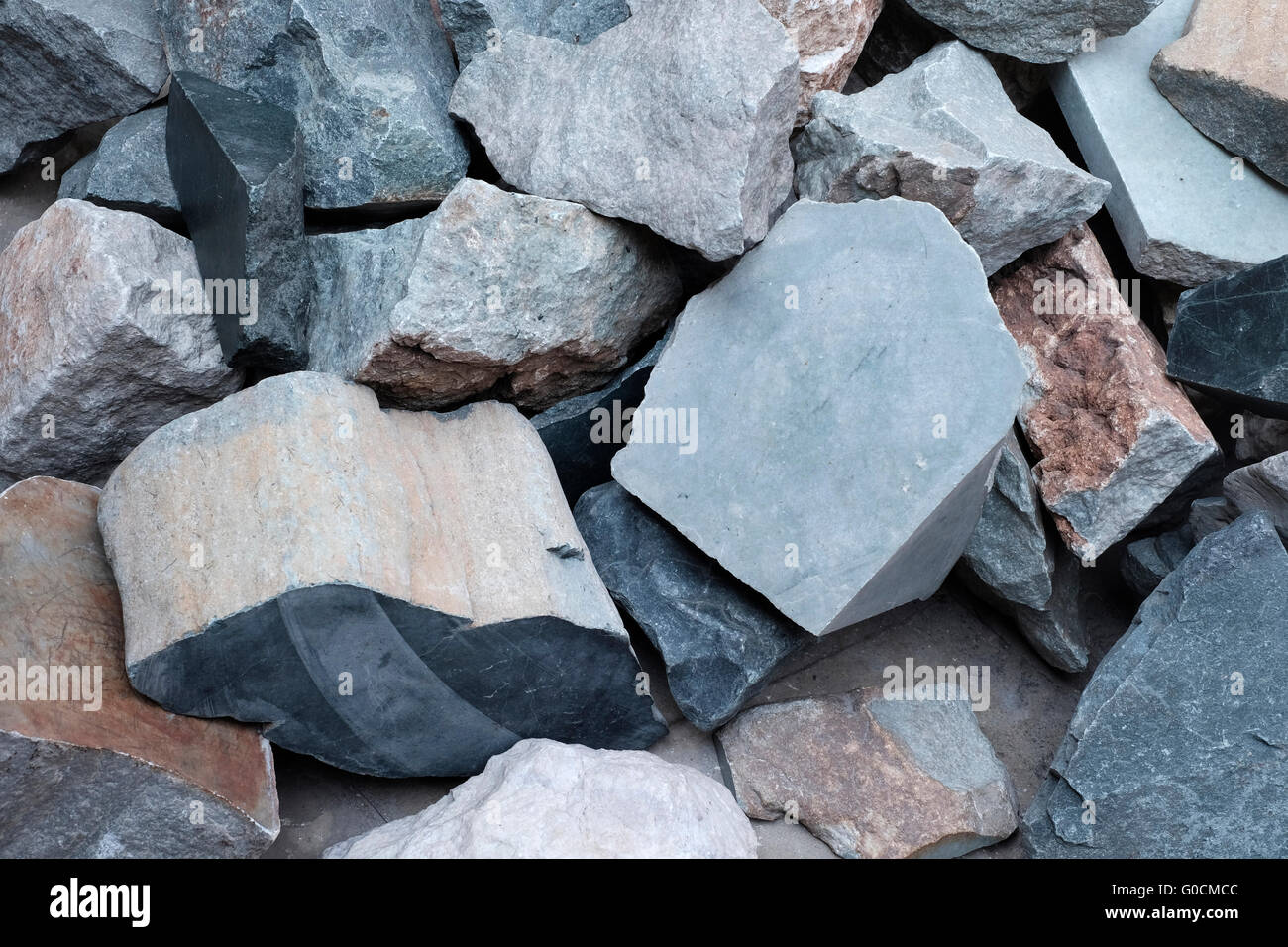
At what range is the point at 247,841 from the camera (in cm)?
255

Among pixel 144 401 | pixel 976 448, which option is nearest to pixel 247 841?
pixel 144 401

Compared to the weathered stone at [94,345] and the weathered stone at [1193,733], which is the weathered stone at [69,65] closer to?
the weathered stone at [94,345]

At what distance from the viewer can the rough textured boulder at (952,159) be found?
3098 millimetres

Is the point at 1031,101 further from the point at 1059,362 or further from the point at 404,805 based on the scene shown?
the point at 404,805

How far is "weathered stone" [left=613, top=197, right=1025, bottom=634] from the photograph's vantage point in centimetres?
272

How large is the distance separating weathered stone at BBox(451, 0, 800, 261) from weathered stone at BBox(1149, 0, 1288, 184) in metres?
1.22

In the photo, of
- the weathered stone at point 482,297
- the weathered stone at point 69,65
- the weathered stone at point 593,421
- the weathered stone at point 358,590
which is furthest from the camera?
the weathered stone at point 69,65

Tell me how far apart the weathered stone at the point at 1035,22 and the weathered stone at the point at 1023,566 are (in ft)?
3.99

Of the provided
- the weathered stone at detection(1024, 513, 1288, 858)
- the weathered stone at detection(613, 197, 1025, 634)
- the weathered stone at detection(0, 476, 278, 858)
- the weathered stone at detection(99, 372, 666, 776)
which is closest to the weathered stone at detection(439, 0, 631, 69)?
the weathered stone at detection(613, 197, 1025, 634)

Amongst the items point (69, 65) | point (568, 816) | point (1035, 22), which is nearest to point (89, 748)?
point (568, 816)

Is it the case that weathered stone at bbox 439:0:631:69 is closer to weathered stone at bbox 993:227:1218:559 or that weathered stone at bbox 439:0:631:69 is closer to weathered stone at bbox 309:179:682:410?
weathered stone at bbox 309:179:682:410

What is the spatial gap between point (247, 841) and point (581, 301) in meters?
1.48

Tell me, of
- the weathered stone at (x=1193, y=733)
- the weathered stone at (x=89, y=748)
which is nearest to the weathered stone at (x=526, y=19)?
the weathered stone at (x=89, y=748)

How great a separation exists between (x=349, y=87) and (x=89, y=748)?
5.98 ft
